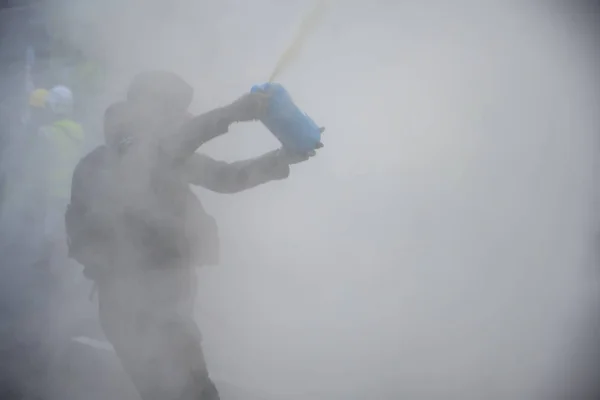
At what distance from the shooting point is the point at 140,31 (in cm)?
158

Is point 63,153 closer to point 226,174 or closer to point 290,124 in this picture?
point 226,174

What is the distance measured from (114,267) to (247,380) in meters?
0.52

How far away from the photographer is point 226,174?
54.7 inches

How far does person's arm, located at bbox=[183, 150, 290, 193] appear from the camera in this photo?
4.42 ft

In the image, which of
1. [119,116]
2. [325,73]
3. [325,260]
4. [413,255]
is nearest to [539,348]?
[413,255]

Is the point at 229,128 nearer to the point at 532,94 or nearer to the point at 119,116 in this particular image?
the point at 119,116

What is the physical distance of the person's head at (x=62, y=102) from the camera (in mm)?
1706

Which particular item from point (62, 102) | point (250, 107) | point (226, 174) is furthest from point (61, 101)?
point (250, 107)

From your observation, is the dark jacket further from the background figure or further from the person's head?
the person's head

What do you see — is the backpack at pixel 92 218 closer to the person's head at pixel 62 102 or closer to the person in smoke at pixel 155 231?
the person in smoke at pixel 155 231

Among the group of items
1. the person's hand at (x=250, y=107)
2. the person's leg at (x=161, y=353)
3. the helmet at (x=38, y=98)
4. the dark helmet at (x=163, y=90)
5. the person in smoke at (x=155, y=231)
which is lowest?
the person's leg at (x=161, y=353)

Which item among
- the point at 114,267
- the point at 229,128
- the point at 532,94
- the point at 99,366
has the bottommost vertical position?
the point at 99,366

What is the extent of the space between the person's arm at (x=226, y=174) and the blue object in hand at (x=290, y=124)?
164mm

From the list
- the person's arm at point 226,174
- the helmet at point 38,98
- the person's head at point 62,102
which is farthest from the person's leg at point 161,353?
the helmet at point 38,98
